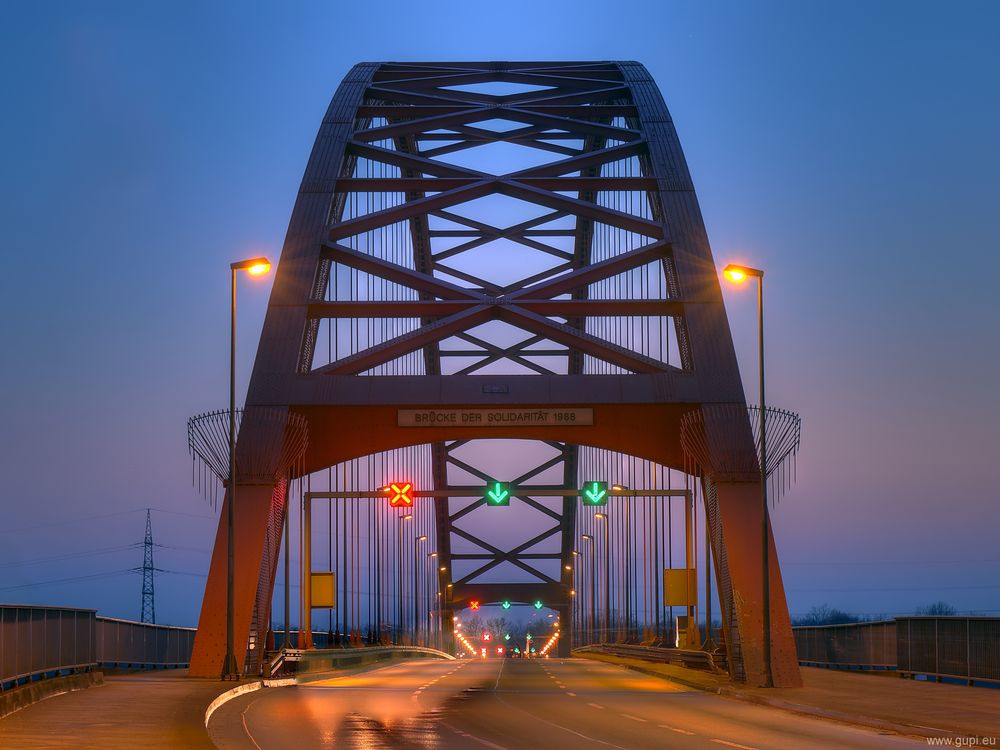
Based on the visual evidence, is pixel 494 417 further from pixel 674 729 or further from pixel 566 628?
pixel 566 628

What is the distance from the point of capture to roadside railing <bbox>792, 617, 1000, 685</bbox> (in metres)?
29.5

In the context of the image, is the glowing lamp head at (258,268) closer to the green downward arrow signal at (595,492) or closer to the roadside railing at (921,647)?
the roadside railing at (921,647)

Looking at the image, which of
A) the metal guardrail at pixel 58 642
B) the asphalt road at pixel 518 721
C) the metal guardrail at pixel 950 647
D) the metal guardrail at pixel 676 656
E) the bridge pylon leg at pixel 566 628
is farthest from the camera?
the bridge pylon leg at pixel 566 628

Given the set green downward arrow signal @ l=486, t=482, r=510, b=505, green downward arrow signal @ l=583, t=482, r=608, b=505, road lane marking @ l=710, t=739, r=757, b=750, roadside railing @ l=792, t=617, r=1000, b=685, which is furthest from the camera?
green downward arrow signal @ l=583, t=482, r=608, b=505

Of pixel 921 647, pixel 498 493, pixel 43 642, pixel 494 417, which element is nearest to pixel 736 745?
pixel 43 642

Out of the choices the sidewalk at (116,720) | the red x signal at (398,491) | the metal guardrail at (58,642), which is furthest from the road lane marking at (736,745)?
the red x signal at (398,491)

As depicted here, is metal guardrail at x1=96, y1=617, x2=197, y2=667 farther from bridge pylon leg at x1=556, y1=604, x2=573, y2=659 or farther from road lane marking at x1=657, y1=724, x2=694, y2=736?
bridge pylon leg at x1=556, y1=604, x2=573, y2=659

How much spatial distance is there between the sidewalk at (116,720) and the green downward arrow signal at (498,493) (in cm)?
2390

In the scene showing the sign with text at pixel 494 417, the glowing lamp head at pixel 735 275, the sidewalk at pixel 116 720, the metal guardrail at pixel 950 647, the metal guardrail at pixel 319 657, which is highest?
the glowing lamp head at pixel 735 275

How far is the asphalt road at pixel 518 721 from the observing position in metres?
16.7

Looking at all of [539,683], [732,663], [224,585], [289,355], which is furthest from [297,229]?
[732,663]

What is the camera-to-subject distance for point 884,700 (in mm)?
24406

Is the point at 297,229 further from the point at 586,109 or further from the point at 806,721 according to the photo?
the point at 806,721

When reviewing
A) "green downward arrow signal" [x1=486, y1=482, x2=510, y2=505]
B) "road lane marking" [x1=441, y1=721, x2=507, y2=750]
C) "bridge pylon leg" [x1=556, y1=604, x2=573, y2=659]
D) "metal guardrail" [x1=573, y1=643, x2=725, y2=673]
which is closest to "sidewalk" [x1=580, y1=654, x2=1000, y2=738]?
"metal guardrail" [x1=573, y1=643, x2=725, y2=673]
